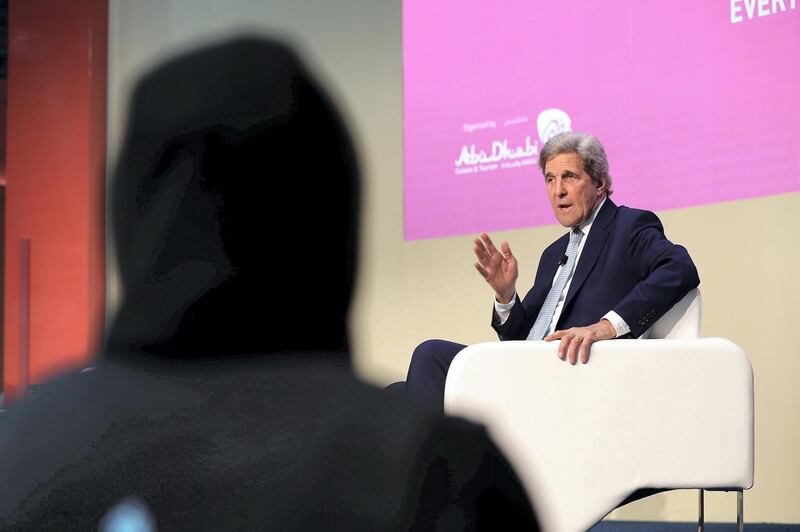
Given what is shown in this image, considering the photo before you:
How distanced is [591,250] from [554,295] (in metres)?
0.15

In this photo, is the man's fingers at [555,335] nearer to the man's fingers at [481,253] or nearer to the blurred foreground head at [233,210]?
the man's fingers at [481,253]

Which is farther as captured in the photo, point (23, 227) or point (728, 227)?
point (23, 227)

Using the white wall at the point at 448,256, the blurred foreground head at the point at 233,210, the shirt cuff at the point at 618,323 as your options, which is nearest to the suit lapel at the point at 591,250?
the shirt cuff at the point at 618,323

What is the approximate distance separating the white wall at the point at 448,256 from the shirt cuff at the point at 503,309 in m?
0.41

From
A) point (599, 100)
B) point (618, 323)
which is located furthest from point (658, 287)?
point (599, 100)

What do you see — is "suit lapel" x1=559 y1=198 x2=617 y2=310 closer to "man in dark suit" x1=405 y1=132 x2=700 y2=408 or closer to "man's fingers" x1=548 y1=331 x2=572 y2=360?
"man in dark suit" x1=405 y1=132 x2=700 y2=408

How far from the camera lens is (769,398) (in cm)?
316

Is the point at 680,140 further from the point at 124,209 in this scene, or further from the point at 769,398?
the point at 124,209

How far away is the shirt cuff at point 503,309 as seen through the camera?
2.38 m

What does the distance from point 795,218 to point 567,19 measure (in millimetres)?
1139

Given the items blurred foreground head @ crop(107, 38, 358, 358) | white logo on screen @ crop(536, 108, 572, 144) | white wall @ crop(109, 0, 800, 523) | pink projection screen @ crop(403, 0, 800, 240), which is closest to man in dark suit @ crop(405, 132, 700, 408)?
white wall @ crop(109, 0, 800, 523)

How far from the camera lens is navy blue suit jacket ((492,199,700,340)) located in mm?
2055

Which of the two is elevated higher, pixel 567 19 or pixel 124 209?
pixel 567 19

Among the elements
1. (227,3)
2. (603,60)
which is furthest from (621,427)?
(227,3)
